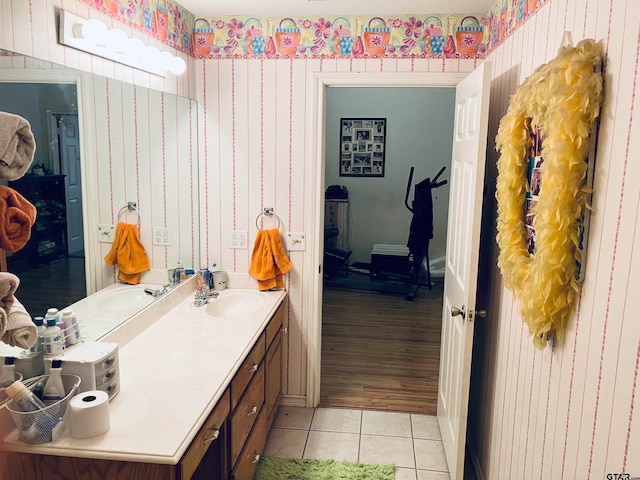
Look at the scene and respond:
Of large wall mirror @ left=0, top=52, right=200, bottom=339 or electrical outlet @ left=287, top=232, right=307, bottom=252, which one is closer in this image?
large wall mirror @ left=0, top=52, right=200, bottom=339

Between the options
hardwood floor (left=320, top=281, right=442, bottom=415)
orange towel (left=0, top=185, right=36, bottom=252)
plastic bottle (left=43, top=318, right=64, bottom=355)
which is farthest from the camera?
hardwood floor (left=320, top=281, right=442, bottom=415)

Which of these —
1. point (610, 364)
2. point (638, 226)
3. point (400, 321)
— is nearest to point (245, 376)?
point (610, 364)

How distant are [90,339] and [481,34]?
97.5 inches

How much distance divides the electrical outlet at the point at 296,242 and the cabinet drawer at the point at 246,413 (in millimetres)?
810

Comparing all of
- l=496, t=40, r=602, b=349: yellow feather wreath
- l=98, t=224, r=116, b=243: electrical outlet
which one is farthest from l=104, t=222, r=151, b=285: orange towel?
l=496, t=40, r=602, b=349: yellow feather wreath

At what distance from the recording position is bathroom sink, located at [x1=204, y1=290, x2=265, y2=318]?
9.71 ft

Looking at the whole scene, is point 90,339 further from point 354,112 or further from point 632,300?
point 354,112

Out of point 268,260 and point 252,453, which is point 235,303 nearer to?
point 268,260

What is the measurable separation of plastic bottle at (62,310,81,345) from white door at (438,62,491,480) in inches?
63.3

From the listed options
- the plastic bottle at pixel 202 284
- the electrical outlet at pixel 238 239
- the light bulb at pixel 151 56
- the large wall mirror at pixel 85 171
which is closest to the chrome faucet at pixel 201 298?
the plastic bottle at pixel 202 284

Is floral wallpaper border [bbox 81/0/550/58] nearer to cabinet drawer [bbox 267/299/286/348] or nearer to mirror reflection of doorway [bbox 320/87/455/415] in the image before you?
cabinet drawer [bbox 267/299/286/348]

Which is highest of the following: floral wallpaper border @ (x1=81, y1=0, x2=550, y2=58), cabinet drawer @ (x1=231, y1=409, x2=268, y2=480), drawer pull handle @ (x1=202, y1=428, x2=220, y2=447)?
floral wallpaper border @ (x1=81, y1=0, x2=550, y2=58)

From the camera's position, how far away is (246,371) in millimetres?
2250

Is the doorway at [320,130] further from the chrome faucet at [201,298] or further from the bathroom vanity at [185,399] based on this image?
the chrome faucet at [201,298]
